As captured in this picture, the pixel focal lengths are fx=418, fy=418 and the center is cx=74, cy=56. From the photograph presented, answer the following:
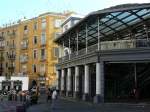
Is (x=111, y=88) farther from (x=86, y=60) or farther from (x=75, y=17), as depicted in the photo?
(x=75, y=17)

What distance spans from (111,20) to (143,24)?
437cm

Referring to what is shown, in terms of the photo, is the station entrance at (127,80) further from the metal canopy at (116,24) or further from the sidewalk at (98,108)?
the sidewalk at (98,108)

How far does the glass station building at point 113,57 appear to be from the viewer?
39219 millimetres

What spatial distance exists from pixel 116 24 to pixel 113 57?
8923mm

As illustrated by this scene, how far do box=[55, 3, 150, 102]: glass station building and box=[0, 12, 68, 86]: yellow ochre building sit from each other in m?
32.7

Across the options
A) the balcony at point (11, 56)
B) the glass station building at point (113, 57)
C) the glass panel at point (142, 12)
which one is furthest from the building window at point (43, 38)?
the glass panel at point (142, 12)

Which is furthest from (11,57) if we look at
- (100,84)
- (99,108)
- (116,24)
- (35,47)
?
(99,108)

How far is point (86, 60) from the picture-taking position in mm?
45031

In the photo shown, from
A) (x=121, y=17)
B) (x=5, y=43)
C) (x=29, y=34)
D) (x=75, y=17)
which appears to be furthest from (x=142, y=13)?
(x=5, y=43)

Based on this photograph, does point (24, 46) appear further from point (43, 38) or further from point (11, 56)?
point (43, 38)

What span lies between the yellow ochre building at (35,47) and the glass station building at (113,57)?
107 feet

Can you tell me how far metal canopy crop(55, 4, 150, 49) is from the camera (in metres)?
40.1

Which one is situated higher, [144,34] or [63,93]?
[144,34]

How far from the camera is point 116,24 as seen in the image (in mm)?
47688
